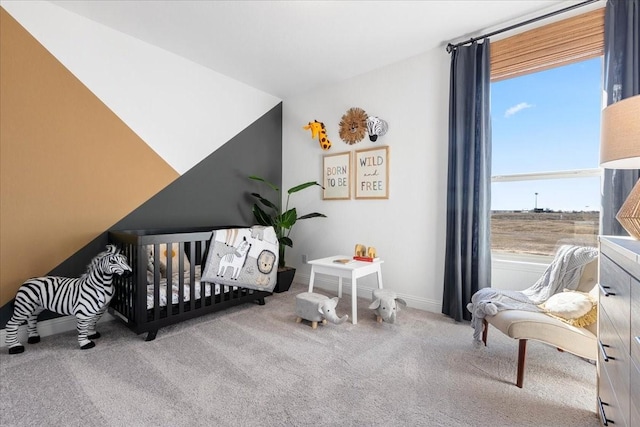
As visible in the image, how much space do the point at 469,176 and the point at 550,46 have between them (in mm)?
1042

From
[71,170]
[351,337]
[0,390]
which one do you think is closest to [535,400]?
[351,337]

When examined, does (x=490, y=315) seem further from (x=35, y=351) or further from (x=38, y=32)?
(x=38, y=32)

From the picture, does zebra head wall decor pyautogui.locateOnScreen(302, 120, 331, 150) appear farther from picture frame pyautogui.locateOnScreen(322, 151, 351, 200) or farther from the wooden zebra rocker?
the wooden zebra rocker

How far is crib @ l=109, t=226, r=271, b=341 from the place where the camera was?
6.72ft

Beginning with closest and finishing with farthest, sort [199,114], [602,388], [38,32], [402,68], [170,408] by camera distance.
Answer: [602,388]
[170,408]
[38,32]
[402,68]
[199,114]

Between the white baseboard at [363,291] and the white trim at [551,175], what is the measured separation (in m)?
1.21

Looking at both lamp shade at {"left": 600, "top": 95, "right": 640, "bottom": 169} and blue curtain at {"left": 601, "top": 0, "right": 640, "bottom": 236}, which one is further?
blue curtain at {"left": 601, "top": 0, "right": 640, "bottom": 236}

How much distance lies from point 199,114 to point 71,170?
1262mm

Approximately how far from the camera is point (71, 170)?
7.54ft

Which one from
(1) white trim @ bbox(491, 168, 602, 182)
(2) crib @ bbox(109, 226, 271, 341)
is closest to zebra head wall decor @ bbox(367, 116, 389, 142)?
(1) white trim @ bbox(491, 168, 602, 182)

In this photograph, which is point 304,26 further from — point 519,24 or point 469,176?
point 469,176

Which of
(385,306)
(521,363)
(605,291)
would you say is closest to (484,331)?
(521,363)

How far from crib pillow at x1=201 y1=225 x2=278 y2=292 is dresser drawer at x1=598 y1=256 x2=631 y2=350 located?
231 centimetres

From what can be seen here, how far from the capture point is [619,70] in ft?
6.11
